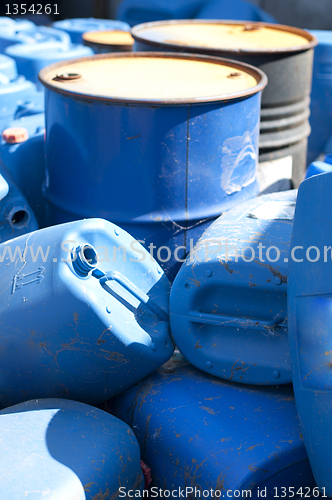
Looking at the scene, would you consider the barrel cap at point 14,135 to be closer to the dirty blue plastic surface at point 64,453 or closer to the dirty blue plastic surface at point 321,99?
the dirty blue plastic surface at point 64,453

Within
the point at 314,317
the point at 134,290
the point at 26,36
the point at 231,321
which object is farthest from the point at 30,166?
the point at 26,36

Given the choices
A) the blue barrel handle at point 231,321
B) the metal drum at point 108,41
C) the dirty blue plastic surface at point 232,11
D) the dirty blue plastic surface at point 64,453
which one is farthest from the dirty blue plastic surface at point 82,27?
the dirty blue plastic surface at point 64,453

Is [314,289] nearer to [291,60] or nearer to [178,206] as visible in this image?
[178,206]

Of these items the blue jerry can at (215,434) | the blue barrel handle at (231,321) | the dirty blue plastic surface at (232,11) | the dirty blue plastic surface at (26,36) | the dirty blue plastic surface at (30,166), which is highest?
the dirty blue plastic surface at (232,11)

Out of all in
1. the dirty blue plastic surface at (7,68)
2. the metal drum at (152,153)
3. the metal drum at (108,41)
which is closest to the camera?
the metal drum at (152,153)

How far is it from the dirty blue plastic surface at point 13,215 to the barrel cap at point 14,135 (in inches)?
7.9

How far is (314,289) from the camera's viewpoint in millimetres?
1071

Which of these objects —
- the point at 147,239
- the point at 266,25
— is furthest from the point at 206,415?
the point at 266,25

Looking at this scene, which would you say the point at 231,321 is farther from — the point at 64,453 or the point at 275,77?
the point at 275,77

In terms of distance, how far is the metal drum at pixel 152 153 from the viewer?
171 centimetres

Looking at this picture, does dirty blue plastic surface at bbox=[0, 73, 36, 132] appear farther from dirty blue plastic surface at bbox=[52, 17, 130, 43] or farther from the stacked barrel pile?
dirty blue plastic surface at bbox=[52, 17, 130, 43]

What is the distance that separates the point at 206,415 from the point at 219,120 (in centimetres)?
96

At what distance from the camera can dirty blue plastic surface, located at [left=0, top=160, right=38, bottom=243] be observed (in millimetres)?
1836

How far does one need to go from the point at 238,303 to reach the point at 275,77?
1.39 metres
